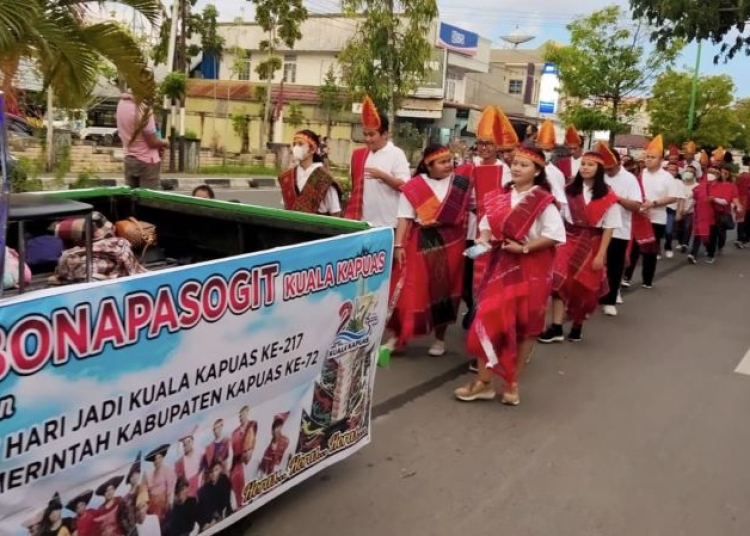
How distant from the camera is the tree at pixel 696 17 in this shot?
43.0ft

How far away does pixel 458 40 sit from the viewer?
4534 cm

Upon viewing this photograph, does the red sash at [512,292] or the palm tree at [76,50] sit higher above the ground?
the palm tree at [76,50]

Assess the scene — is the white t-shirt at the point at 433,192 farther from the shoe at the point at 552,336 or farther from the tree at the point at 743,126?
the tree at the point at 743,126

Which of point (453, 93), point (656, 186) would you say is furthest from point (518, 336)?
point (453, 93)

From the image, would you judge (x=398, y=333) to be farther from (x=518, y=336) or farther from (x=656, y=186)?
(x=656, y=186)

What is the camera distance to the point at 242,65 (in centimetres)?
3359

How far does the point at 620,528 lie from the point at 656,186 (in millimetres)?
6896

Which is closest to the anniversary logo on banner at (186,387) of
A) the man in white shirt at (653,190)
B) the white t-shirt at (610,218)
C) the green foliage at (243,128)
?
the white t-shirt at (610,218)

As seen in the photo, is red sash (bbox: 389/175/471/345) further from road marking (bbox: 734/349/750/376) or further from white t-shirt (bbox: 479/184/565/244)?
road marking (bbox: 734/349/750/376)

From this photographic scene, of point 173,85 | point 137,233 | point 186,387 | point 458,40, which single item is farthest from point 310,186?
point 458,40

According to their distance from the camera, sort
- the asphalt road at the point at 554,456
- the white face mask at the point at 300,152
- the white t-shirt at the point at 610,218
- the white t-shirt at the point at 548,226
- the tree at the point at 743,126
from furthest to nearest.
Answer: the tree at the point at 743,126 < the white t-shirt at the point at 610,218 < the white face mask at the point at 300,152 < the white t-shirt at the point at 548,226 < the asphalt road at the point at 554,456

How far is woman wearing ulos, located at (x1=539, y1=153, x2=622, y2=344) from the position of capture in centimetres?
656

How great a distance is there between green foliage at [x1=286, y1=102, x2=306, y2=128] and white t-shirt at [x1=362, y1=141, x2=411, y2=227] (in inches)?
1164

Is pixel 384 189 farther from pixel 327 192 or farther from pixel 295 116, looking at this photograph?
pixel 295 116
